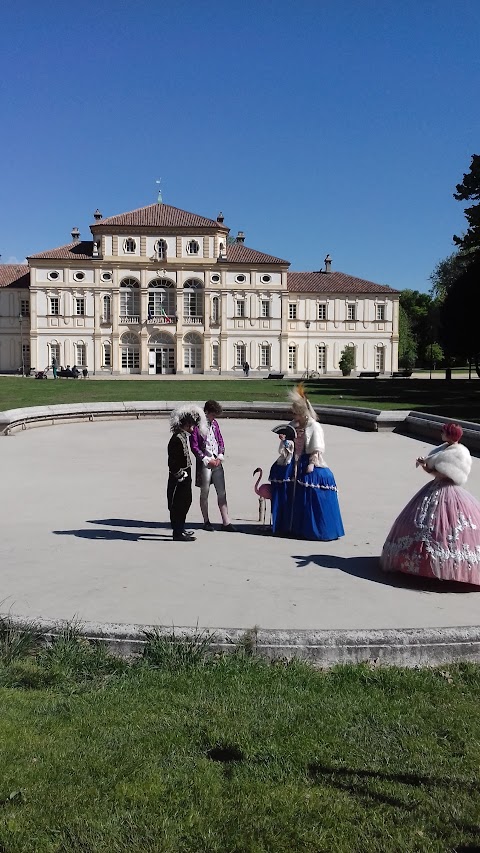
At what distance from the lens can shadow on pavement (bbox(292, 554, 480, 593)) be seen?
6203 millimetres

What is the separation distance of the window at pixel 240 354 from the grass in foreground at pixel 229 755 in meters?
67.0

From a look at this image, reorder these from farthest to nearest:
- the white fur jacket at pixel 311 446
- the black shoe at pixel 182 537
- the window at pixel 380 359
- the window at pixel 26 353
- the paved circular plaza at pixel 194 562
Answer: the window at pixel 380 359 < the window at pixel 26 353 < the black shoe at pixel 182 537 < the white fur jacket at pixel 311 446 < the paved circular plaza at pixel 194 562

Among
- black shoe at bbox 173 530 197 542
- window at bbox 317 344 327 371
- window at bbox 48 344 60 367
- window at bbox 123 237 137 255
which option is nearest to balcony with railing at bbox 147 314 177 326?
window at bbox 123 237 137 255

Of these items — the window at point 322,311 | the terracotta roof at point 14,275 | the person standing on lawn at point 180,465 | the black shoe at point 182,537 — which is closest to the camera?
the person standing on lawn at point 180,465

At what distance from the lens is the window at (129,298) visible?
70.2 meters

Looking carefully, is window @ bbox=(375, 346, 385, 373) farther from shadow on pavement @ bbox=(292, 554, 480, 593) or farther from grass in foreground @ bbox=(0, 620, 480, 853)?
grass in foreground @ bbox=(0, 620, 480, 853)

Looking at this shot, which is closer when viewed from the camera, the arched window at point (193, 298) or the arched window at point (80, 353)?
the arched window at point (80, 353)

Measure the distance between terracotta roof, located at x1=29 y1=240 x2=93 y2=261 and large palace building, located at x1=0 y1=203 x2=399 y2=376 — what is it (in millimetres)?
90

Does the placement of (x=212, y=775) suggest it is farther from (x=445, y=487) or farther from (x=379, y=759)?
(x=445, y=487)

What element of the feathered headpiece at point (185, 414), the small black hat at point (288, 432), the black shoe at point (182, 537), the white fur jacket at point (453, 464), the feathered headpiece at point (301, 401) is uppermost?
the feathered headpiece at point (301, 401)

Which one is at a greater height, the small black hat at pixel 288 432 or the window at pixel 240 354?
the window at pixel 240 354

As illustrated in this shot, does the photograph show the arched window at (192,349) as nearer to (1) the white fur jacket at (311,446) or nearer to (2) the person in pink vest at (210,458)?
(2) the person in pink vest at (210,458)

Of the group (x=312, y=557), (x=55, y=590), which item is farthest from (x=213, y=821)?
(x=312, y=557)

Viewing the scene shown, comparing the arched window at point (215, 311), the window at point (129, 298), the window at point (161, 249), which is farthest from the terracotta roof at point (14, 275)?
the arched window at point (215, 311)
